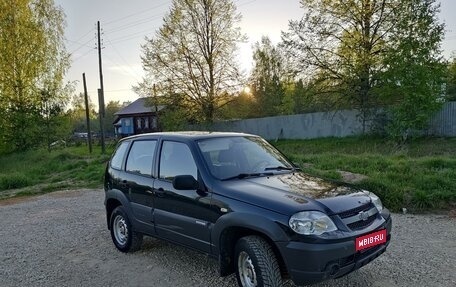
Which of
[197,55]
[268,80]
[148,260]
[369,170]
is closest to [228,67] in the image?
[197,55]

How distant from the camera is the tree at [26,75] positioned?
22469 millimetres

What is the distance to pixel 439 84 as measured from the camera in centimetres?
1764

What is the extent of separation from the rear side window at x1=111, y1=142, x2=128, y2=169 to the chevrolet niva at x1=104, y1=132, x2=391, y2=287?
172 mm

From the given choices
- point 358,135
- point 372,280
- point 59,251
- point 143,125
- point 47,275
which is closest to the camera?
point 372,280

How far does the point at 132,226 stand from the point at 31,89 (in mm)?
21964

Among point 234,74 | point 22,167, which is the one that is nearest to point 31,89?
point 22,167

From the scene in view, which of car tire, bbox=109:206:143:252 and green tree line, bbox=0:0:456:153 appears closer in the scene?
car tire, bbox=109:206:143:252

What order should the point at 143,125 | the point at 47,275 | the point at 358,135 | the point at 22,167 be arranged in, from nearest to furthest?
the point at 47,275, the point at 22,167, the point at 358,135, the point at 143,125

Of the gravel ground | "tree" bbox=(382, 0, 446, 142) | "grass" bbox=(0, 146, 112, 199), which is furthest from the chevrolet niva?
"tree" bbox=(382, 0, 446, 142)

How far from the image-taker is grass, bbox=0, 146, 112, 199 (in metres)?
13.1

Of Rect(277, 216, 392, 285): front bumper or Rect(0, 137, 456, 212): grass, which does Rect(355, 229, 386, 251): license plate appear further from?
Rect(0, 137, 456, 212): grass

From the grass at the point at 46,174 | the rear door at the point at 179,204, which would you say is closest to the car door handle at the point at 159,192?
the rear door at the point at 179,204

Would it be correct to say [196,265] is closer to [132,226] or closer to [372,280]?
[132,226]

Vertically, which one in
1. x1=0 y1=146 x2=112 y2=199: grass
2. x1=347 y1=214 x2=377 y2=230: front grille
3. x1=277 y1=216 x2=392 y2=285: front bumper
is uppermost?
x1=347 y1=214 x2=377 y2=230: front grille
